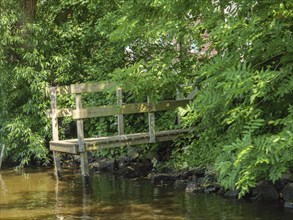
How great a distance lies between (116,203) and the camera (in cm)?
916

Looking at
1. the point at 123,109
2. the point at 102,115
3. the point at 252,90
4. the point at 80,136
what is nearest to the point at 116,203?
the point at 80,136

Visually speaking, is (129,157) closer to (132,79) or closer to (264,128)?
(132,79)

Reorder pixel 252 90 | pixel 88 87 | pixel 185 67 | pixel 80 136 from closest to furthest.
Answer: pixel 252 90
pixel 185 67
pixel 80 136
pixel 88 87

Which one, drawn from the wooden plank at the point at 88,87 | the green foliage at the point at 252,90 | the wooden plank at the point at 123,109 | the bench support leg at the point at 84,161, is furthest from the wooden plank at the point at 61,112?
the green foliage at the point at 252,90

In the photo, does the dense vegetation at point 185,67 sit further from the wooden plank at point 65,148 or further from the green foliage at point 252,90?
the wooden plank at point 65,148

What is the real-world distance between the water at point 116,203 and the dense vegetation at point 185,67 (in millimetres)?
826

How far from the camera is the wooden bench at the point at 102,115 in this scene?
10.8 m

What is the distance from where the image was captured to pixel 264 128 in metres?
7.05

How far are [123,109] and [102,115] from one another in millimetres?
542

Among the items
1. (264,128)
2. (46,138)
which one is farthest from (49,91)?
(264,128)

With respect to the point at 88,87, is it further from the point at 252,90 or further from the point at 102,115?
the point at 252,90

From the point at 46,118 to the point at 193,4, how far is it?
279 inches

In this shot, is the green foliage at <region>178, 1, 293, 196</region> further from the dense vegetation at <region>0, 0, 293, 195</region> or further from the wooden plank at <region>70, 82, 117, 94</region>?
the wooden plank at <region>70, 82, 117, 94</region>

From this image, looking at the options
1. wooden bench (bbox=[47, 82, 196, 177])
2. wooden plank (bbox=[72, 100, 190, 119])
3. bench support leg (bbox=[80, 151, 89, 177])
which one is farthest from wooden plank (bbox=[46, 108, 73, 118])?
bench support leg (bbox=[80, 151, 89, 177])
